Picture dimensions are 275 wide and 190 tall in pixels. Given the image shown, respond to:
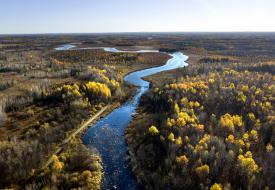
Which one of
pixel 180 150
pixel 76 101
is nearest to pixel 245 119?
pixel 180 150

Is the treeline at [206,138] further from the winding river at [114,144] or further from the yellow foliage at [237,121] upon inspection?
the winding river at [114,144]

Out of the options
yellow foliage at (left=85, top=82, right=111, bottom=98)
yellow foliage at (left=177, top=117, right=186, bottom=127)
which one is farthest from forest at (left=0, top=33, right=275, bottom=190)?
yellow foliage at (left=177, top=117, right=186, bottom=127)

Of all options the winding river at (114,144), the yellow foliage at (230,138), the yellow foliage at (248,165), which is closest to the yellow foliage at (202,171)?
the yellow foliage at (248,165)

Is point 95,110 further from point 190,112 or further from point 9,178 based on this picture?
point 9,178

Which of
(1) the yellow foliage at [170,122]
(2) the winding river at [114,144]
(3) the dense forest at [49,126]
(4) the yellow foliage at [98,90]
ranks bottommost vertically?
(2) the winding river at [114,144]

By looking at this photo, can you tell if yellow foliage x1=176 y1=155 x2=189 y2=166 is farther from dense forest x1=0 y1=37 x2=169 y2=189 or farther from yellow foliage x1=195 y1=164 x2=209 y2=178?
dense forest x1=0 y1=37 x2=169 y2=189

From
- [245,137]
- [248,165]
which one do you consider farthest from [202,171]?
[245,137]

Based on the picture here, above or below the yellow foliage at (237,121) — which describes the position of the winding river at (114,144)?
below

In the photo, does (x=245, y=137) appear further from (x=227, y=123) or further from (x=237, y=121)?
(x=237, y=121)

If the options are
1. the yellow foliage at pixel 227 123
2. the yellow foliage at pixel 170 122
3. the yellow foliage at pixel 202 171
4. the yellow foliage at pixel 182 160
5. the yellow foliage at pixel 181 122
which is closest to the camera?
the yellow foliage at pixel 202 171

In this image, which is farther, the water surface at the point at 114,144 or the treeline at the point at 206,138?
the water surface at the point at 114,144
